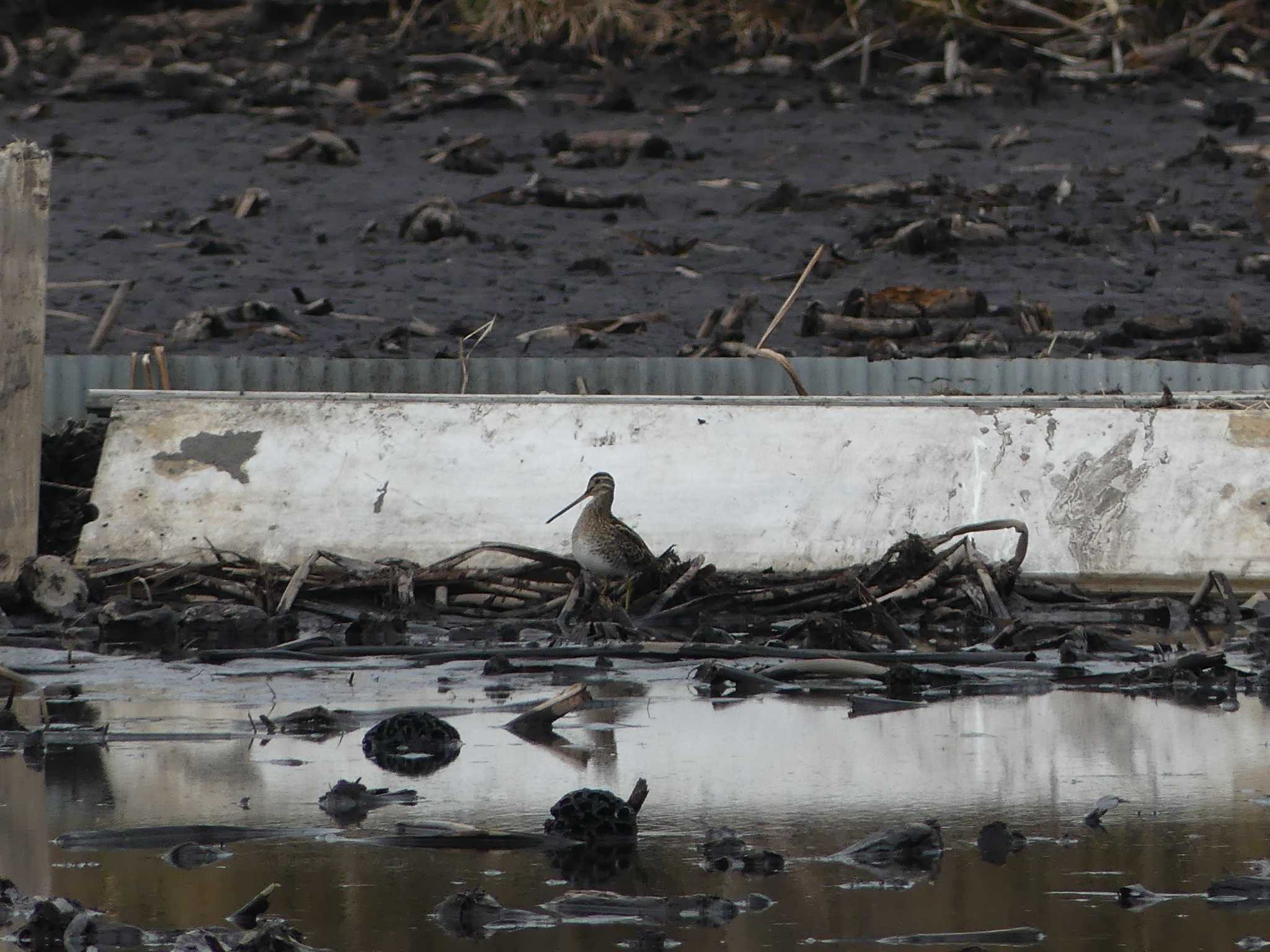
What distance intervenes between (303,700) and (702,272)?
10517 mm

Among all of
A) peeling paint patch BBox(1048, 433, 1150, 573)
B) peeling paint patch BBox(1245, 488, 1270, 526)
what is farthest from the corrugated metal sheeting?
peeling paint patch BBox(1245, 488, 1270, 526)

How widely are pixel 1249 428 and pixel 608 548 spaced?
289 cm

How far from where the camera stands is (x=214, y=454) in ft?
31.1

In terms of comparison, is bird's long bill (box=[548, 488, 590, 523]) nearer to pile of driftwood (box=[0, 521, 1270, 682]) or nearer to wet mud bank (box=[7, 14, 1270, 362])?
pile of driftwood (box=[0, 521, 1270, 682])

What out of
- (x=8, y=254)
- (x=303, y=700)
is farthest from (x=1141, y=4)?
(x=303, y=700)

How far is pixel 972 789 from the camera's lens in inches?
200

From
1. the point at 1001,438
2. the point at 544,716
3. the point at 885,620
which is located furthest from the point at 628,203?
the point at 544,716

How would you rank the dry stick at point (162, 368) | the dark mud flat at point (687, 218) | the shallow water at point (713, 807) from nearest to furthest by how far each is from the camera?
the shallow water at point (713, 807)
the dry stick at point (162, 368)
the dark mud flat at point (687, 218)

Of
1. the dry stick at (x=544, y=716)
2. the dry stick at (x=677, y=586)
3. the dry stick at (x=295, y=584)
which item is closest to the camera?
the dry stick at (x=544, y=716)

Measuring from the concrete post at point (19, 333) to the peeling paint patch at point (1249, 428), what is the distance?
194 inches

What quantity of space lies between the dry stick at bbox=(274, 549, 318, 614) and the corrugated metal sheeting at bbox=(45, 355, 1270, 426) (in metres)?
2.37

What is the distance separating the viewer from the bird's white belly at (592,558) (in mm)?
8367

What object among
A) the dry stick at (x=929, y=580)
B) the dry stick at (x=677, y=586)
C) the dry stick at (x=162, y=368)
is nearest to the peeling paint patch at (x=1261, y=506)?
the dry stick at (x=929, y=580)

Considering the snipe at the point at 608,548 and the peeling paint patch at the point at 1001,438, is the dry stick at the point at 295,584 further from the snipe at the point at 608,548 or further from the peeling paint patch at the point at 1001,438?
the peeling paint patch at the point at 1001,438
